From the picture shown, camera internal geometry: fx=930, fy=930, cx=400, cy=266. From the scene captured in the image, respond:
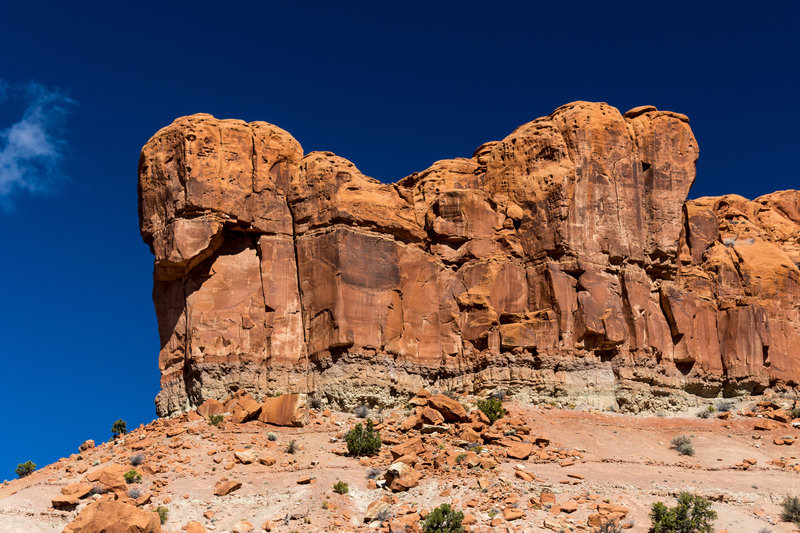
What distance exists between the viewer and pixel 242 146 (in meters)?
40.9

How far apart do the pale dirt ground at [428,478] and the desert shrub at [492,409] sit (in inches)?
48.5

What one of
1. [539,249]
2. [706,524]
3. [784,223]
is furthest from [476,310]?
[784,223]

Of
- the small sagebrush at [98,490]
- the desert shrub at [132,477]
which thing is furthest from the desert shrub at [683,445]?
the small sagebrush at [98,490]

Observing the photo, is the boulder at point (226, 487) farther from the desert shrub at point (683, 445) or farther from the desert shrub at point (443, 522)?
the desert shrub at point (683, 445)

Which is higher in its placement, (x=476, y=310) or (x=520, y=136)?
(x=520, y=136)

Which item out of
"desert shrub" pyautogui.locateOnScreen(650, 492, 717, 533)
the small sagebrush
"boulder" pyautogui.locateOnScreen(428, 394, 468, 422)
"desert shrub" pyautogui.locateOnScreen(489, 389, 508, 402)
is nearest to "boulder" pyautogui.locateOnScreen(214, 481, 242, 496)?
the small sagebrush

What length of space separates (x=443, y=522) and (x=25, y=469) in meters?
18.5

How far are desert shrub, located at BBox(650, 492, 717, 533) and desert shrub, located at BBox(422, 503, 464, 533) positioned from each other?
5615 millimetres

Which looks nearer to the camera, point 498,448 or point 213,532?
point 213,532

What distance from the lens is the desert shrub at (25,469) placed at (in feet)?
117

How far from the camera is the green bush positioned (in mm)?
35719

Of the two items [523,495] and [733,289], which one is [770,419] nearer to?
[733,289]

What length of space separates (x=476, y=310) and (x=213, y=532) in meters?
18.8

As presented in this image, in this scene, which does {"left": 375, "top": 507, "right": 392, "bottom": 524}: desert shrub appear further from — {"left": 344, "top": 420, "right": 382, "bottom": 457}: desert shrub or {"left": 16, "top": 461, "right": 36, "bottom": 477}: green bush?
{"left": 16, "top": 461, "right": 36, "bottom": 477}: green bush
